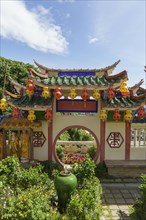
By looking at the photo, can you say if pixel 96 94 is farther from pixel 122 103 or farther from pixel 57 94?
pixel 57 94

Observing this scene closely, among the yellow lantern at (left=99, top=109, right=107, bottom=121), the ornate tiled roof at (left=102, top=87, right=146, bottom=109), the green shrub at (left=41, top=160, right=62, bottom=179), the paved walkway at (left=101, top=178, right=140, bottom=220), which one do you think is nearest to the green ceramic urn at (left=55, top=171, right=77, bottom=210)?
the paved walkway at (left=101, top=178, right=140, bottom=220)

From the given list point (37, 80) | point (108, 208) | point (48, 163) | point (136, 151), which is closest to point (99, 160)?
point (136, 151)

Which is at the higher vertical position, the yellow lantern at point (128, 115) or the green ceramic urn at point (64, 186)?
the yellow lantern at point (128, 115)

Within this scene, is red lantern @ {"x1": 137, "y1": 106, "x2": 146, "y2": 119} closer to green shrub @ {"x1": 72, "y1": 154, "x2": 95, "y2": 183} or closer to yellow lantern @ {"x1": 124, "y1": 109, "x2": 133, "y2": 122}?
yellow lantern @ {"x1": 124, "y1": 109, "x2": 133, "y2": 122}

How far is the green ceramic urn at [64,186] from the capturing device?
21.5 feet

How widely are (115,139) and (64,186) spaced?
502 centimetres

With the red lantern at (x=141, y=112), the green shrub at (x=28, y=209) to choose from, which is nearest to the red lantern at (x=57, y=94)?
the red lantern at (x=141, y=112)

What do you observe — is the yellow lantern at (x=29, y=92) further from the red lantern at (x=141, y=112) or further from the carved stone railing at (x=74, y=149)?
the red lantern at (x=141, y=112)

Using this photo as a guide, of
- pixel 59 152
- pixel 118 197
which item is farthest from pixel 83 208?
pixel 59 152

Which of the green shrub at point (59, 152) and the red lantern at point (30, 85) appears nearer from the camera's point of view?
the red lantern at point (30, 85)

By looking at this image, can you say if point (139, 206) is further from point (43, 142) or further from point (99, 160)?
point (43, 142)

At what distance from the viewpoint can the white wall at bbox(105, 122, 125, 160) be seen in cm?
1083

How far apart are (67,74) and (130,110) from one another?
Result: 3.82 meters

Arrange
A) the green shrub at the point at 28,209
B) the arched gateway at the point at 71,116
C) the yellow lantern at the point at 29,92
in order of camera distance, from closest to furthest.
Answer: the green shrub at the point at 28,209 → the yellow lantern at the point at 29,92 → the arched gateway at the point at 71,116
